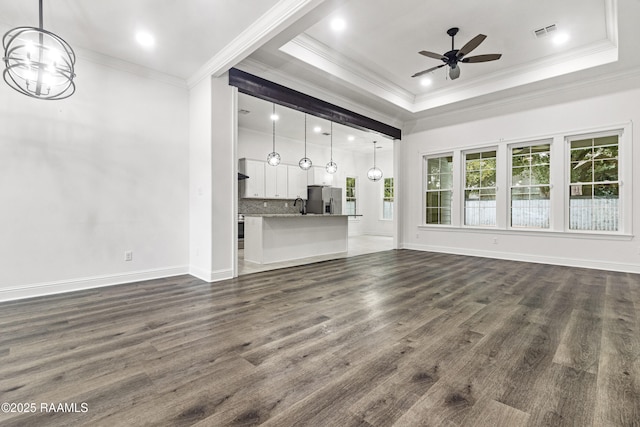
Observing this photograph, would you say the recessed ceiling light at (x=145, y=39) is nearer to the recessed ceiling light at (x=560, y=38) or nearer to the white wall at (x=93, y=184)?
the white wall at (x=93, y=184)

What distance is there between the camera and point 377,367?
187cm

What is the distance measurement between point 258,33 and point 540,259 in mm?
6141

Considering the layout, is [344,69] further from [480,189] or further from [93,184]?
[93,184]

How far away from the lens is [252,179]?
319 inches

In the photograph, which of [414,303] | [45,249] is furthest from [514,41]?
[45,249]

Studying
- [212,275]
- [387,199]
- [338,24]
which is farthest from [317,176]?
[212,275]

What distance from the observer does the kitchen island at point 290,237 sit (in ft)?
17.9

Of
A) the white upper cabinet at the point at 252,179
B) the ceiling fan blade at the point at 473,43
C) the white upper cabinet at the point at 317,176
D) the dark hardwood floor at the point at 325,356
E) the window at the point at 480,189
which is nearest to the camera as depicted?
the dark hardwood floor at the point at 325,356

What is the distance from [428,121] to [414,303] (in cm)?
547

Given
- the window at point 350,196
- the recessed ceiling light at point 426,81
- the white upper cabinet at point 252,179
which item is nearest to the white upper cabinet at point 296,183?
the white upper cabinet at point 252,179

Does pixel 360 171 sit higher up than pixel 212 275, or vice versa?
pixel 360 171

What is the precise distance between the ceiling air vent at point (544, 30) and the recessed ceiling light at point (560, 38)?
8.0 inches

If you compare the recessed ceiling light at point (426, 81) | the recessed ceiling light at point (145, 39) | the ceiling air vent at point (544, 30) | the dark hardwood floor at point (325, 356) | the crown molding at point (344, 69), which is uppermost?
the recessed ceiling light at point (426, 81)

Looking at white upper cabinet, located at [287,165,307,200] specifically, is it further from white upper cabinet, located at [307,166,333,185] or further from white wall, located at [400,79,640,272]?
white wall, located at [400,79,640,272]
